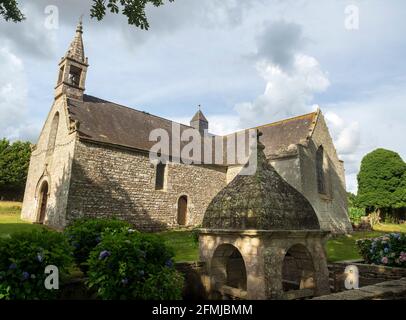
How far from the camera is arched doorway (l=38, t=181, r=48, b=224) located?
1862 cm

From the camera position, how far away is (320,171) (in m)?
20.3

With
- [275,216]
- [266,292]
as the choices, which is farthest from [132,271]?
[275,216]

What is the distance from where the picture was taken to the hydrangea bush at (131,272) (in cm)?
422

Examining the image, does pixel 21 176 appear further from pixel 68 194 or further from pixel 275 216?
pixel 275 216

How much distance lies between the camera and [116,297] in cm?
423

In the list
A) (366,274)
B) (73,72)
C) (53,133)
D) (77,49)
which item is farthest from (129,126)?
(366,274)

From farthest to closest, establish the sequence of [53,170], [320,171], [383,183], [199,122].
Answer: [383,183]
[199,122]
[320,171]
[53,170]

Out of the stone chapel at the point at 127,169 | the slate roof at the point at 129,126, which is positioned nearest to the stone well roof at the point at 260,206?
the stone chapel at the point at 127,169

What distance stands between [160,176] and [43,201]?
8.16 meters

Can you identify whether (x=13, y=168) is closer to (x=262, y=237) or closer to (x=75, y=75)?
(x=75, y=75)

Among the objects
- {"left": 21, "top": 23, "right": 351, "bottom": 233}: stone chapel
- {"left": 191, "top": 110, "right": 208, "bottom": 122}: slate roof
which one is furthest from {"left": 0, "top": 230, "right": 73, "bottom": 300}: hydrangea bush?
{"left": 191, "top": 110, "right": 208, "bottom": 122}: slate roof

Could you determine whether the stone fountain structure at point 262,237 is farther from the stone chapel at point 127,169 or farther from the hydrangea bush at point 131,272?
the stone chapel at point 127,169

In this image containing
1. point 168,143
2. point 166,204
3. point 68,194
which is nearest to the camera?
point 68,194

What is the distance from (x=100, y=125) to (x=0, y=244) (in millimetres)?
15496
